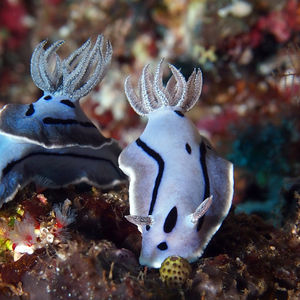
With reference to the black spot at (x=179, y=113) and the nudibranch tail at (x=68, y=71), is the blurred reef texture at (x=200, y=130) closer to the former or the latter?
the nudibranch tail at (x=68, y=71)

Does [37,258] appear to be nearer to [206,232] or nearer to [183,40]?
[206,232]

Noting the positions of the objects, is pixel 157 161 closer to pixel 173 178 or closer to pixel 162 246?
pixel 173 178

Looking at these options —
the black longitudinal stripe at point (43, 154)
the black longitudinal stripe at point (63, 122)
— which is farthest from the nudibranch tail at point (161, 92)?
the black longitudinal stripe at point (43, 154)

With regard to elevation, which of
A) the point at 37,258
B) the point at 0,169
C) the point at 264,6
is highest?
the point at 0,169

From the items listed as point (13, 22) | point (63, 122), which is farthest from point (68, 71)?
point (13, 22)

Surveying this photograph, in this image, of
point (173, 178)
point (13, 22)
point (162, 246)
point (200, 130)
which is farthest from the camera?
point (13, 22)

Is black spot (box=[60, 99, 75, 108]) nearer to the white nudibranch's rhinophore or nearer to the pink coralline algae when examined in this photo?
the white nudibranch's rhinophore

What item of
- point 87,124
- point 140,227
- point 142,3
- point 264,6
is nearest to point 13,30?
point 142,3
